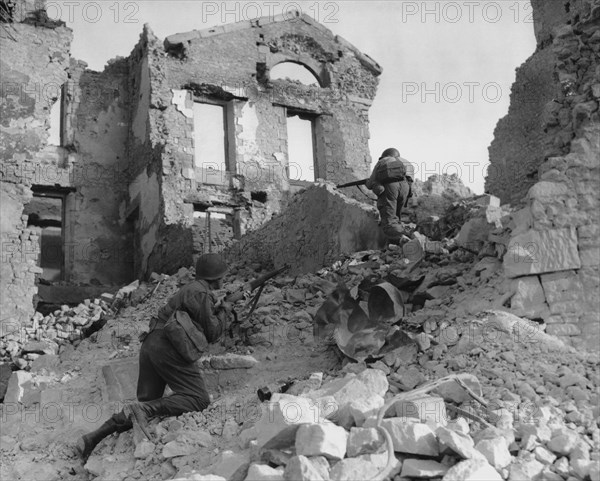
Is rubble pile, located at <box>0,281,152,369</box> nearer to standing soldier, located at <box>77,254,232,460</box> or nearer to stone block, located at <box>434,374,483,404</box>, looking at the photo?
standing soldier, located at <box>77,254,232,460</box>

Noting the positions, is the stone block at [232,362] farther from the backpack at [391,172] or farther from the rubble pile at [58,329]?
the backpack at [391,172]

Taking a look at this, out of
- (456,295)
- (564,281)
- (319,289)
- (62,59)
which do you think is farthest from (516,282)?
(62,59)


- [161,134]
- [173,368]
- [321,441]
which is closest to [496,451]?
[321,441]

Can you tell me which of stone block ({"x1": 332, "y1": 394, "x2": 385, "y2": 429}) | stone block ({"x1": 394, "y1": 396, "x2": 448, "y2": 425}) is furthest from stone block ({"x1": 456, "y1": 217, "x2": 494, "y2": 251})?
stone block ({"x1": 332, "y1": 394, "x2": 385, "y2": 429})

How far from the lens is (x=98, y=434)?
5926 mm

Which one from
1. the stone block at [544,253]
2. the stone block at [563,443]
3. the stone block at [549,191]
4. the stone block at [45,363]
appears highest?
the stone block at [549,191]

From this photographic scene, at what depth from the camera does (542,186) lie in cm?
638

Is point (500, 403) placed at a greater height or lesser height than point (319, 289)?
lesser

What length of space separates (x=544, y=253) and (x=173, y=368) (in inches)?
123

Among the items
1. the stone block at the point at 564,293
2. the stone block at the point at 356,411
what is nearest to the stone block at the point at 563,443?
the stone block at the point at 356,411

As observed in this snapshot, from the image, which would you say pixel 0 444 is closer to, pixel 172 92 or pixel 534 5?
pixel 172 92

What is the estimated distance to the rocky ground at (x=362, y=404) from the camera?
457 cm

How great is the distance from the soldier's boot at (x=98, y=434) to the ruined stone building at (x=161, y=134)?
7876 millimetres

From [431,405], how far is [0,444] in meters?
3.58
